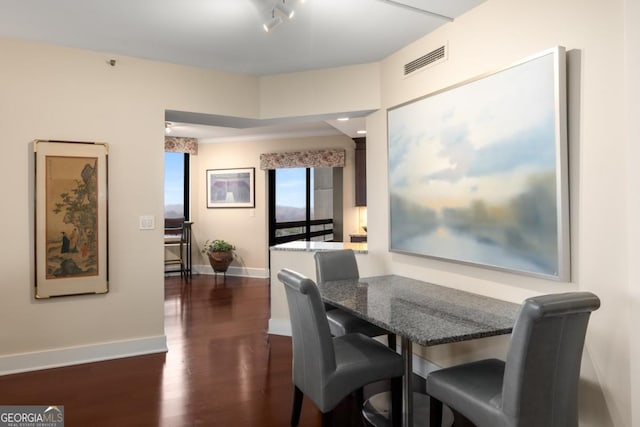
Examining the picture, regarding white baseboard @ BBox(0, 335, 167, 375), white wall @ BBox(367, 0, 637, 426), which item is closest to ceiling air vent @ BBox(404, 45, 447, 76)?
white wall @ BBox(367, 0, 637, 426)

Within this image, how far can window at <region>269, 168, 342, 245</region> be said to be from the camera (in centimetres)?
707

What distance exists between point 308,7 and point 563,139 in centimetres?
168

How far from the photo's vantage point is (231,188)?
722 cm

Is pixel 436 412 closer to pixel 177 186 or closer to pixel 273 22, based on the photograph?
pixel 273 22

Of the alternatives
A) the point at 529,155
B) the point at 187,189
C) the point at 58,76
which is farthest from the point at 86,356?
the point at 187,189

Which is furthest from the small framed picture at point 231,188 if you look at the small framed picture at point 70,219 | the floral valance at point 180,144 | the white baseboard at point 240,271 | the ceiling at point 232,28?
the small framed picture at point 70,219

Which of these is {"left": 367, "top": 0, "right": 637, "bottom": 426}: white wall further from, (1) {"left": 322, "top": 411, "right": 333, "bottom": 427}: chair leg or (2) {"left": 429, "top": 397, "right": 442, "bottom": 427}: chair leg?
(1) {"left": 322, "top": 411, "right": 333, "bottom": 427}: chair leg

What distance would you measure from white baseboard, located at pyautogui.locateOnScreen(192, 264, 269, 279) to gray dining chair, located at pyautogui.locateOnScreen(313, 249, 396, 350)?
158 inches

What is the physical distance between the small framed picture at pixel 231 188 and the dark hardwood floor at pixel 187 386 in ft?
10.9

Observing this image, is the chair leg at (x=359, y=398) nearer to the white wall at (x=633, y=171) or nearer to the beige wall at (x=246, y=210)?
the white wall at (x=633, y=171)

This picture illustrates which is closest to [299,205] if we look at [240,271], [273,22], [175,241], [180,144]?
[240,271]

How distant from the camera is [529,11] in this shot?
2.17 meters

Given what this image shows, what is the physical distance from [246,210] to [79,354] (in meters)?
4.12

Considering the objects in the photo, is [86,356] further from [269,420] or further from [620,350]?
[620,350]
